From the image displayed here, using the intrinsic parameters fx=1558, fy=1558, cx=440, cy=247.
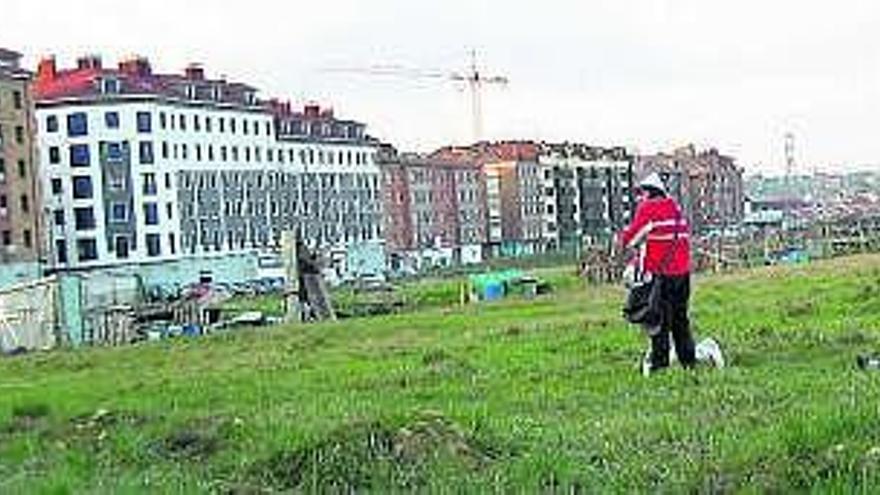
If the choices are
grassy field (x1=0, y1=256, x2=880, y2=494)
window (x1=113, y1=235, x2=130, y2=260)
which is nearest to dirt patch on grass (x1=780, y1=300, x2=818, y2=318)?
grassy field (x1=0, y1=256, x2=880, y2=494)

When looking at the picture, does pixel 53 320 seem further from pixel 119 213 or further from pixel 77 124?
pixel 77 124

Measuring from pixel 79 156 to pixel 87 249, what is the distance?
814cm

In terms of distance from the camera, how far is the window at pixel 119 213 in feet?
420

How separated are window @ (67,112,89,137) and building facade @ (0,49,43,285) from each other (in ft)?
47.2

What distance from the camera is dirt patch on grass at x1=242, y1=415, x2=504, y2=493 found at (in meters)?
10.2

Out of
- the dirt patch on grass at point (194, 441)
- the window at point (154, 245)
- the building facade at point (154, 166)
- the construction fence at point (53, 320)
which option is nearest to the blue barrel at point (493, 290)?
the construction fence at point (53, 320)

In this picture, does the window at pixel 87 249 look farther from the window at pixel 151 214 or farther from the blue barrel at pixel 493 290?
the blue barrel at pixel 493 290

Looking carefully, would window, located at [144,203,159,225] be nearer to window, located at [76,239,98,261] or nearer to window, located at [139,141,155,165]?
window, located at [139,141,155,165]

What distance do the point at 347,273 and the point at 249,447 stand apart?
13041 cm

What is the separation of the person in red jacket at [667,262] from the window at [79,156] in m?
118

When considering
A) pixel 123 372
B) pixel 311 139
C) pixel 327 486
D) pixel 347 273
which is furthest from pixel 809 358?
pixel 311 139

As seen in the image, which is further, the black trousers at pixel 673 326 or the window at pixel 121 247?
the window at pixel 121 247

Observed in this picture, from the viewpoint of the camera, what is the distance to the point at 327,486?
1022 cm

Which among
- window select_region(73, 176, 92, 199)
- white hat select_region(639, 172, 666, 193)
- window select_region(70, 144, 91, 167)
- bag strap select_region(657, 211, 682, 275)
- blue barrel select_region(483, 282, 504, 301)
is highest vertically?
window select_region(70, 144, 91, 167)
